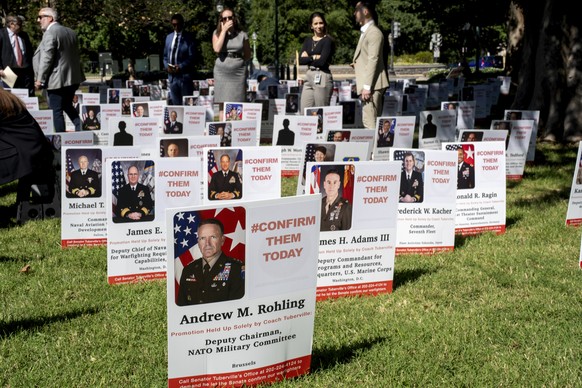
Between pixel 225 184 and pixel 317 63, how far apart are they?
18.7ft

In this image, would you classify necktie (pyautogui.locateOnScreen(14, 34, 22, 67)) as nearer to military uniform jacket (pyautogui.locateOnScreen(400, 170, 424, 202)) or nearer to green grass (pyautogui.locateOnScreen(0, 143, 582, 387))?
green grass (pyautogui.locateOnScreen(0, 143, 582, 387))

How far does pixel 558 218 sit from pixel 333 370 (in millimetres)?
4435

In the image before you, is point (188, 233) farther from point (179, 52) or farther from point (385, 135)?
point (179, 52)

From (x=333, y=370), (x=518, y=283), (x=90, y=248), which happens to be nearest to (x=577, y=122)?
(x=518, y=283)

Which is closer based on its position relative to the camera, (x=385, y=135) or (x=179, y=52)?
(x=385, y=135)

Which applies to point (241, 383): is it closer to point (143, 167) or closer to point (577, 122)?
point (143, 167)

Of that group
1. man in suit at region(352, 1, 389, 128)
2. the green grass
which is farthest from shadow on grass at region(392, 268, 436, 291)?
man in suit at region(352, 1, 389, 128)

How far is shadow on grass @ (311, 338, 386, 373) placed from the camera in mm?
4195

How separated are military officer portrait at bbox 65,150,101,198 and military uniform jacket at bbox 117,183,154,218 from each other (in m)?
0.97

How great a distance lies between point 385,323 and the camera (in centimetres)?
480

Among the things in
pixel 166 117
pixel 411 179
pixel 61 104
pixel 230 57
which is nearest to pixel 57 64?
pixel 61 104

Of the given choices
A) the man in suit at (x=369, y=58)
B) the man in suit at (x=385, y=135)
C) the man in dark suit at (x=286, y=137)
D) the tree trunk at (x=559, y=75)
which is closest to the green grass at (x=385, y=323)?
the man in suit at (x=385, y=135)

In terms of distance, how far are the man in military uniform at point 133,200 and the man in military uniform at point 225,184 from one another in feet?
1.89

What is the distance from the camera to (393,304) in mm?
5172
